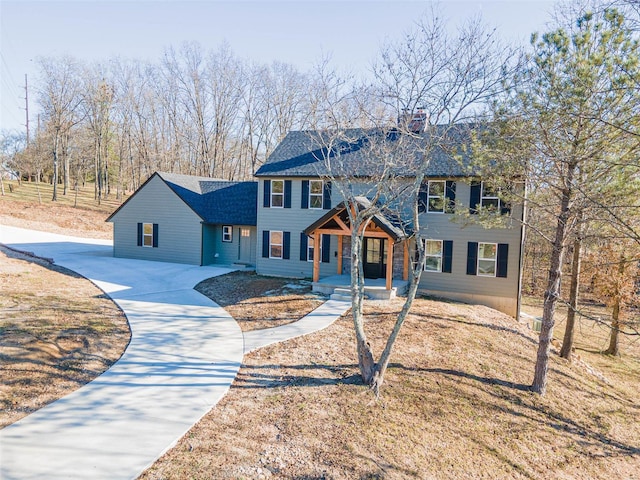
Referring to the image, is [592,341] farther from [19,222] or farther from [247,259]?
[19,222]

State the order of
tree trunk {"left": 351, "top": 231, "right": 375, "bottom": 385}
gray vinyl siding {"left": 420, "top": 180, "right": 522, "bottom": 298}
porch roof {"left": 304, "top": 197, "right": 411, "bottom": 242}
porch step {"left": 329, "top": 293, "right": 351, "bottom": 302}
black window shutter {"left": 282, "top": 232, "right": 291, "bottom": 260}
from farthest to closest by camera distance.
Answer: black window shutter {"left": 282, "top": 232, "right": 291, "bottom": 260} < gray vinyl siding {"left": 420, "top": 180, "right": 522, "bottom": 298} < porch step {"left": 329, "top": 293, "right": 351, "bottom": 302} < porch roof {"left": 304, "top": 197, "right": 411, "bottom": 242} < tree trunk {"left": 351, "top": 231, "right": 375, "bottom": 385}

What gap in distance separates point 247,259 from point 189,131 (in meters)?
22.7

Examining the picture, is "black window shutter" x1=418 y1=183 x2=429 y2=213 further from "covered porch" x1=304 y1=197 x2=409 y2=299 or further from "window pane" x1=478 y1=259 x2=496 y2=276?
"window pane" x1=478 y1=259 x2=496 y2=276

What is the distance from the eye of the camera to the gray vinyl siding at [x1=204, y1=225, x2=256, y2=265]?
2152 centimetres

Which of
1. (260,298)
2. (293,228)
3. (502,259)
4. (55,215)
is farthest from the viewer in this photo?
(55,215)

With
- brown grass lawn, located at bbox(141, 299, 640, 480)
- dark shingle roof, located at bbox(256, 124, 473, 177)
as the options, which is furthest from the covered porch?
brown grass lawn, located at bbox(141, 299, 640, 480)

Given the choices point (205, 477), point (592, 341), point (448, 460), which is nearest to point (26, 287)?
point (205, 477)

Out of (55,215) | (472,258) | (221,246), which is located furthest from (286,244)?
(55,215)

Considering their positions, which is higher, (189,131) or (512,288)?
(189,131)

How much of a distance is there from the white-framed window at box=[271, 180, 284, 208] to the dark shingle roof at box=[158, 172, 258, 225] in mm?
2498

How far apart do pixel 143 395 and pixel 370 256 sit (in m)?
11.9

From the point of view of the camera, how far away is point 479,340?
11.8 metres

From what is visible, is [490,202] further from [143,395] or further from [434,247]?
[143,395]

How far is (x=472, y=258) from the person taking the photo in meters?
16.2
